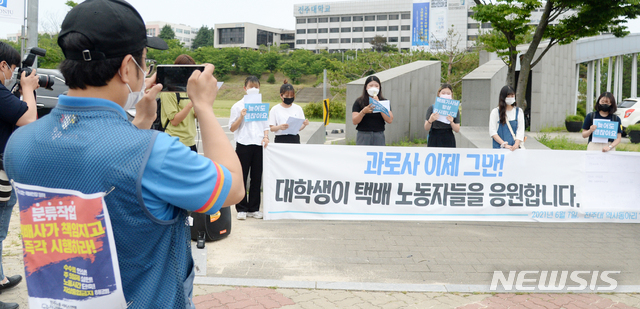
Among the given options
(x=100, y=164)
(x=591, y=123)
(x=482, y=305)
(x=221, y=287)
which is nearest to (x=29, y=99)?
(x=221, y=287)

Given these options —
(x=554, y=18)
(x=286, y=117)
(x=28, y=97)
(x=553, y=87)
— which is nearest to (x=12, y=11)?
(x=286, y=117)

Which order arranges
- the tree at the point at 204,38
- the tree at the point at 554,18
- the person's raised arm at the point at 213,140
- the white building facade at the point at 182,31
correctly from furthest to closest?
1. the white building facade at the point at 182,31
2. the tree at the point at 204,38
3. the tree at the point at 554,18
4. the person's raised arm at the point at 213,140

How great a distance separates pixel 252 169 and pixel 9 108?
385 cm

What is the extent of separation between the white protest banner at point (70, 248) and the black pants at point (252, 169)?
5.87 meters

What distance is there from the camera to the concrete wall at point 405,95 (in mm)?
13086

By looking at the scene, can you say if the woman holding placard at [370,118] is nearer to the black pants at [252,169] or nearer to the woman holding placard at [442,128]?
the woman holding placard at [442,128]

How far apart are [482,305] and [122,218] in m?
3.78

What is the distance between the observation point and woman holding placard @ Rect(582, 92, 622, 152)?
26.2 feet

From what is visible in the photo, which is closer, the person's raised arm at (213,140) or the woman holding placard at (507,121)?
the person's raised arm at (213,140)

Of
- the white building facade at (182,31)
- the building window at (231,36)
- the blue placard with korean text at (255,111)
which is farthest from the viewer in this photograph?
the white building facade at (182,31)

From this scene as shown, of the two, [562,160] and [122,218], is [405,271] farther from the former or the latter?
[122,218]

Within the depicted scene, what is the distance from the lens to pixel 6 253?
579 centimetres

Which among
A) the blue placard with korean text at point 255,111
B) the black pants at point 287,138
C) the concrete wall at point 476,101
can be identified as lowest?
the black pants at point 287,138

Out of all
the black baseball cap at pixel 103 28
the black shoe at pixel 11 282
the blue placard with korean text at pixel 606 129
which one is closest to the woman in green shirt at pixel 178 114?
the black shoe at pixel 11 282
